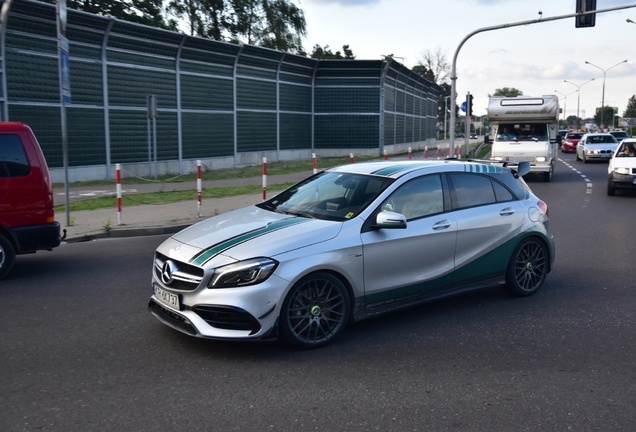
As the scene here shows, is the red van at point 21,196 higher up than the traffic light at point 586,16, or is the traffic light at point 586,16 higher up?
the traffic light at point 586,16

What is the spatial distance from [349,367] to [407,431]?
1.12m

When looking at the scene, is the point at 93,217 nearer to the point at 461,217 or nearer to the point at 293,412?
the point at 461,217

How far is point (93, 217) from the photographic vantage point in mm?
13148

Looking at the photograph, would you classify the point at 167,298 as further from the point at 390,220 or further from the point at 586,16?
the point at 586,16

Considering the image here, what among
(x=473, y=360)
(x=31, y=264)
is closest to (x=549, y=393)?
(x=473, y=360)

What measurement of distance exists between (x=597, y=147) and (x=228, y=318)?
34.4m

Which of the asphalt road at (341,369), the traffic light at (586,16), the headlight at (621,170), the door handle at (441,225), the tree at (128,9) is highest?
the tree at (128,9)

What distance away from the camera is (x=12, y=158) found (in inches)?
313

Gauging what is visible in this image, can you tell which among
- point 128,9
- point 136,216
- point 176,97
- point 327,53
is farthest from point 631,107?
point 136,216

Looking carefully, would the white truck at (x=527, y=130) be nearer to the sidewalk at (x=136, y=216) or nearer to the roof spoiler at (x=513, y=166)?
the sidewalk at (x=136, y=216)

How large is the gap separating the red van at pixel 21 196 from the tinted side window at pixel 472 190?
5038 millimetres

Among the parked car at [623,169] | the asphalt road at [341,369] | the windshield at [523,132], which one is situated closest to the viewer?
the asphalt road at [341,369]

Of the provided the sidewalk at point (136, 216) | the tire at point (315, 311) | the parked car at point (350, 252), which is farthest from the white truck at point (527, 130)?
the tire at point (315, 311)

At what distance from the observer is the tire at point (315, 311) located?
5188 millimetres
